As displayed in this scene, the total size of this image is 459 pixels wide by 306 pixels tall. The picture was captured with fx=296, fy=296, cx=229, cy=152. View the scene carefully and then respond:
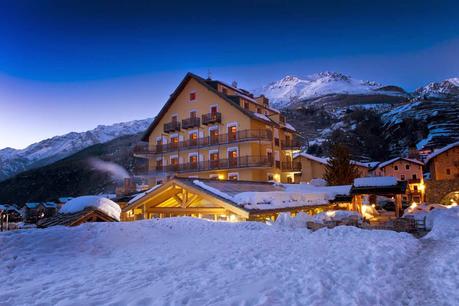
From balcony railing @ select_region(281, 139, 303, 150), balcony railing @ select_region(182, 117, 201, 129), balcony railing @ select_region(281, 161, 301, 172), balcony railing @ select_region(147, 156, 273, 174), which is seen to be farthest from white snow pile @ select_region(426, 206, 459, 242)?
balcony railing @ select_region(182, 117, 201, 129)

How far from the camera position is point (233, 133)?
38.9 m

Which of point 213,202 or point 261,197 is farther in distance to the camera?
point 213,202

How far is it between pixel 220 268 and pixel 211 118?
33553 mm

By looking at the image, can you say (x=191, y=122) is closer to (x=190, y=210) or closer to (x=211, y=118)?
(x=211, y=118)

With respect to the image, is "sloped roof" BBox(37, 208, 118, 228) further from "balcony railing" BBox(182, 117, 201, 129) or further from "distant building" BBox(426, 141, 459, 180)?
"distant building" BBox(426, 141, 459, 180)

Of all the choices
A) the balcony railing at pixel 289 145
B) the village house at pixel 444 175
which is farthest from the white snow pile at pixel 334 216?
the village house at pixel 444 175

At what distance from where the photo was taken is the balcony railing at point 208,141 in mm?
37562

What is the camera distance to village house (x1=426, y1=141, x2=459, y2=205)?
48656mm

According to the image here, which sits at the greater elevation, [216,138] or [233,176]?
[216,138]

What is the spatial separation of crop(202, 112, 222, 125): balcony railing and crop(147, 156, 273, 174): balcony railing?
213 inches

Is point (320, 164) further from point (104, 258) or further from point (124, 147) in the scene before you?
point (124, 147)

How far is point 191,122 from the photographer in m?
42.5

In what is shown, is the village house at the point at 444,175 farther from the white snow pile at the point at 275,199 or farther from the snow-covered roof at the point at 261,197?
the white snow pile at the point at 275,199

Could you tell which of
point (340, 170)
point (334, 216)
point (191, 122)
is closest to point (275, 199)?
point (334, 216)
